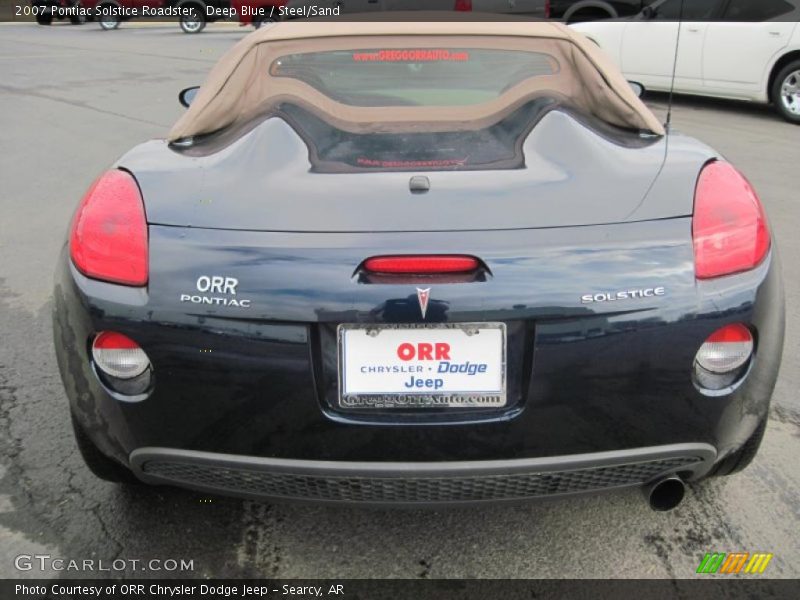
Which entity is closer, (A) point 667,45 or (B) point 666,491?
(B) point 666,491

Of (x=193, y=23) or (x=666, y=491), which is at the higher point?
(x=666, y=491)

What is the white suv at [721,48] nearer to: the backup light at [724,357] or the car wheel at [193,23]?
the backup light at [724,357]

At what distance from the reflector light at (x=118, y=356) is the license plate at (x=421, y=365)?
0.49 meters

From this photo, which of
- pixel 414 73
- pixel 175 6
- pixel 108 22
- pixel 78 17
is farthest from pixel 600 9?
pixel 78 17

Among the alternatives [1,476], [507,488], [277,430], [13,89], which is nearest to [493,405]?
[507,488]

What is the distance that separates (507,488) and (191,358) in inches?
32.3

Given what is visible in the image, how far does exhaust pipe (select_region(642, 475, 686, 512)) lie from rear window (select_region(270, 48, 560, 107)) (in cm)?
154

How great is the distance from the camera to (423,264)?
5.88 ft

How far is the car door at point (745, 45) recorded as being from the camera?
8984 mm

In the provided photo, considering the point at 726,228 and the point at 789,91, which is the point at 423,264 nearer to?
the point at 726,228

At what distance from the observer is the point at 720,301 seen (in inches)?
73.9

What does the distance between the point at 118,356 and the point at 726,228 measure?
1.50 metres

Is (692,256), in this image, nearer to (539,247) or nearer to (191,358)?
(539,247)

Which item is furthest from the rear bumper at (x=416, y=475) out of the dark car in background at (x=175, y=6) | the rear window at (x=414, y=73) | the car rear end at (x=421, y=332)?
the dark car in background at (x=175, y=6)
